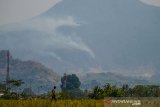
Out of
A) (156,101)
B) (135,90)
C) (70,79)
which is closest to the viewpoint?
(156,101)

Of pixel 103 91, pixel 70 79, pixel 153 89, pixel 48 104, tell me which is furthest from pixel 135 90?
pixel 70 79

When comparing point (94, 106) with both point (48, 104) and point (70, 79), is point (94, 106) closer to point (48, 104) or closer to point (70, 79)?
point (48, 104)

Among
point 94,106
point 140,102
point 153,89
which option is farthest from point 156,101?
point 153,89

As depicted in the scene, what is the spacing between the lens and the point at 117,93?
3506 centimetres

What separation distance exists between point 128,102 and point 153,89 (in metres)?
50.8

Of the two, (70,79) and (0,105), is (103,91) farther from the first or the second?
(70,79)

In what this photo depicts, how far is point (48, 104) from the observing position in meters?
13.6

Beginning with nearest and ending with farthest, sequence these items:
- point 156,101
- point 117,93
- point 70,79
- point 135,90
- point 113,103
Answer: point 113,103 → point 156,101 → point 117,93 → point 135,90 → point 70,79

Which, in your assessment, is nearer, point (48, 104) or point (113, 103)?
point (113, 103)

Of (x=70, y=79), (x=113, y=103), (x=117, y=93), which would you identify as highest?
(x=70, y=79)

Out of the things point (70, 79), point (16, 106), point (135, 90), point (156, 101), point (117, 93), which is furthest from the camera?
point (70, 79)

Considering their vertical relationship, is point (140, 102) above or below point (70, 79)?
below

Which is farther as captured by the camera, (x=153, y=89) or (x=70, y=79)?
(x=70, y=79)

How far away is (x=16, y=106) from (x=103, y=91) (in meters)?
23.5
